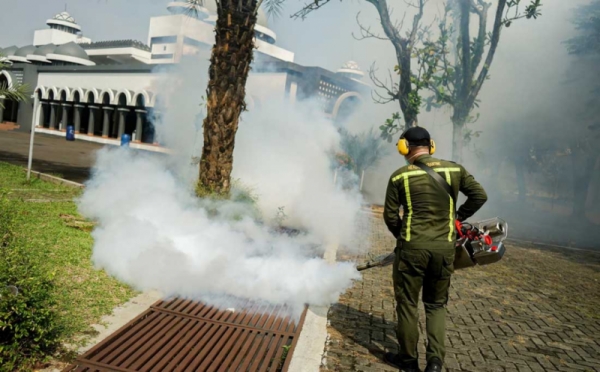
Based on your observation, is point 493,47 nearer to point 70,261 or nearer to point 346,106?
point 70,261

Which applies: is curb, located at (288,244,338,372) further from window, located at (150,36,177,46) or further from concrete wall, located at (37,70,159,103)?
window, located at (150,36,177,46)

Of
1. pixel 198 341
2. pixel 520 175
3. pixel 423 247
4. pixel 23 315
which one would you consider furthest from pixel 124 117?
pixel 423 247

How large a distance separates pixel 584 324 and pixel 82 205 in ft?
25.7

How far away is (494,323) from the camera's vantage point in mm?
5168

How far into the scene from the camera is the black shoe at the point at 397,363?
147 inches

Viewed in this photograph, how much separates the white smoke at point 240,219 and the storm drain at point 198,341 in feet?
1.06

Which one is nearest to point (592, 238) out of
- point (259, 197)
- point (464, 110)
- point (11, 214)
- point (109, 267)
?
point (464, 110)

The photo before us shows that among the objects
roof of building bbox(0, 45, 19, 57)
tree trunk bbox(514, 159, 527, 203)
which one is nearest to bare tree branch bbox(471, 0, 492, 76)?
tree trunk bbox(514, 159, 527, 203)

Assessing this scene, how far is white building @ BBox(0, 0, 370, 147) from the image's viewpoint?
2452 cm

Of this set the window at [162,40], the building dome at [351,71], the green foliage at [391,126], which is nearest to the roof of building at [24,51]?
the window at [162,40]

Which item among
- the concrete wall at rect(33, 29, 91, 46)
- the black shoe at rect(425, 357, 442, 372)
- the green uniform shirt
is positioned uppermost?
the concrete wall at rect(33, 29, 91, 46)

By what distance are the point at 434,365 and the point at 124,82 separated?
111 ft

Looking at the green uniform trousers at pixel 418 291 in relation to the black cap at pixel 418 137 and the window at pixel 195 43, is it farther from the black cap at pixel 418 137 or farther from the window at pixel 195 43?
the window at pixel 195 43

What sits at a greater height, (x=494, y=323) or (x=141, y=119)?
(x=141, y=119)
